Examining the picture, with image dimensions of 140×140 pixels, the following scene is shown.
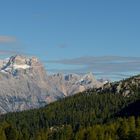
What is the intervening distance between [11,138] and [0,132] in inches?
472

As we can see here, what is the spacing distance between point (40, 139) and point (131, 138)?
38.7m

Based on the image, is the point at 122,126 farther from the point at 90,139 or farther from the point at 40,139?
the point at 40,139

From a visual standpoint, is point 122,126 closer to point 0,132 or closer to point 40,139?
point 40,139

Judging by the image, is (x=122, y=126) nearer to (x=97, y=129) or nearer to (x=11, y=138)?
(x=97, y=129)

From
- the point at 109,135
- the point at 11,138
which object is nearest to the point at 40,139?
the point at 11,138

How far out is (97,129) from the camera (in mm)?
198875

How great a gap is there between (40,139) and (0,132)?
19.5 m

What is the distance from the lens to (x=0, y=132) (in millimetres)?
186250

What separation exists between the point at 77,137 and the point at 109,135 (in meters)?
13.2

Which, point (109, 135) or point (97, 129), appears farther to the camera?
point (97, 129)

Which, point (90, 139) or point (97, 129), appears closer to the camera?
point (90, 139)

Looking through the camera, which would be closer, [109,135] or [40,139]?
[109,135]

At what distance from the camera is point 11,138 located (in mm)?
197375

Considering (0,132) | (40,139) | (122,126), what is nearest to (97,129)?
(122,126)
